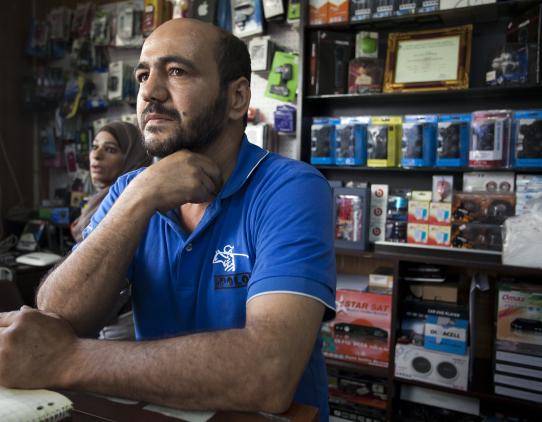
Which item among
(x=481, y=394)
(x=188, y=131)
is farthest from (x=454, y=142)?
(x=188, y=131)

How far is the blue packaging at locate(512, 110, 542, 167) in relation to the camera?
6.65ft

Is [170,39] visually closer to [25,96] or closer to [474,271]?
[474,271]

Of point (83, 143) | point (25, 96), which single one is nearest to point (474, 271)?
point (83, 143)

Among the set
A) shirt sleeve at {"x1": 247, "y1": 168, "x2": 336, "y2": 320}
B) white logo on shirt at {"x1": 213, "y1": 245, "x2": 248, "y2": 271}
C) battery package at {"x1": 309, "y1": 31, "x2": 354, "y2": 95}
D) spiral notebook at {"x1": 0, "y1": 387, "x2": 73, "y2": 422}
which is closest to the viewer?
spiral notebook at {"x1": 0, "y1": 387, "x2": 73, "y2": 422}

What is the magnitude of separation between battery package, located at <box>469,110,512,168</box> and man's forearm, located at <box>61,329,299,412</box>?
69.5 inches

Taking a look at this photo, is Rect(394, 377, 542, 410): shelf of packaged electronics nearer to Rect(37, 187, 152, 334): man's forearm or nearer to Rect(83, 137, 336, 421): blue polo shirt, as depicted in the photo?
Rect(83, 137, 336, 421): blue polo shirt

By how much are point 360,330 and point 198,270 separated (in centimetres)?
147

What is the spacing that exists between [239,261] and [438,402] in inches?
69.2

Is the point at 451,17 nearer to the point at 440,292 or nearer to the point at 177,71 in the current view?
the point at 440,292

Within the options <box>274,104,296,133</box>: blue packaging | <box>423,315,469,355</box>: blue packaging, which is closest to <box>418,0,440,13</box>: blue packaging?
<box>274,104,296,133</box>: blue packaging

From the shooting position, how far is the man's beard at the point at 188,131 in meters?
1.05

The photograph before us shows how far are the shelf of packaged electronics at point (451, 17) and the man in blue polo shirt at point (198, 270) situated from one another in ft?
4.48

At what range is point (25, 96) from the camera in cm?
372

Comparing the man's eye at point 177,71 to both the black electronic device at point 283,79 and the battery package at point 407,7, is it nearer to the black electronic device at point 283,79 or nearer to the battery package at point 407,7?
the battery package at point 407,7
